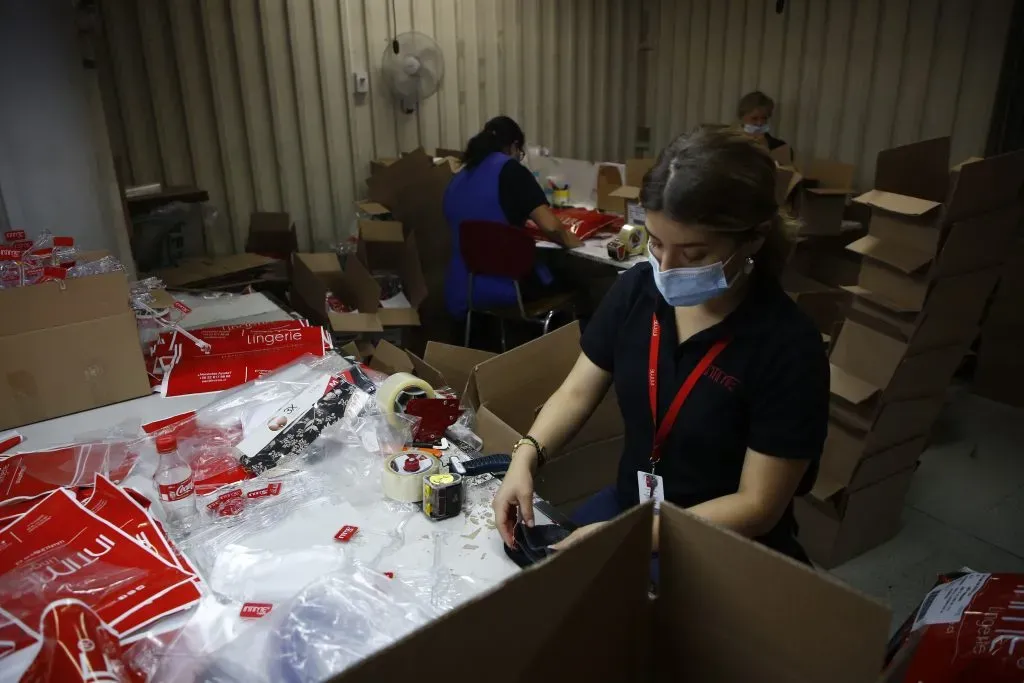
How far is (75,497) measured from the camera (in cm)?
118

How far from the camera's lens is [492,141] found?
3.14 meters

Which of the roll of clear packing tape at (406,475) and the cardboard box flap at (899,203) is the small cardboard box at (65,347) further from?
the cardboard box flap at (899,203)

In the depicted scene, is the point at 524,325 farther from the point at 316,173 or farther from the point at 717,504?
the point at 717,504

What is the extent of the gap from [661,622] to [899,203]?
5.56ft

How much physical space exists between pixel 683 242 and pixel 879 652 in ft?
2.40

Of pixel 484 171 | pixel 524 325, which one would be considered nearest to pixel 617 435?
pixel 484 171

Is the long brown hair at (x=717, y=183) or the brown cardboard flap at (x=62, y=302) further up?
the long brown hair at (x=717, y=183)

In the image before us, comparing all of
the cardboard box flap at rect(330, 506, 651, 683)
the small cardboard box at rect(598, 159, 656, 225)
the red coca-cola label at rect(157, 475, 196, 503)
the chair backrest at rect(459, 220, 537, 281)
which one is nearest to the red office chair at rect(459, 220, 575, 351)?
the chair backrest at rect(459, 220, 537, 281)

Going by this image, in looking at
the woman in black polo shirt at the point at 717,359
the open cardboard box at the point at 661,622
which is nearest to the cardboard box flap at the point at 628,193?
the woman in black polo shirt at the point at 717,359

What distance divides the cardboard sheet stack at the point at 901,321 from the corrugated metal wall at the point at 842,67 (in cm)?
218

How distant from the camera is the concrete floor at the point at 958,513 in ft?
7.34

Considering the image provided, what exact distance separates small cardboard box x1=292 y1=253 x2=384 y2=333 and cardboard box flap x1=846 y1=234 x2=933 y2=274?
1.92m

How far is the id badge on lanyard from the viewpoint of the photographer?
121cm

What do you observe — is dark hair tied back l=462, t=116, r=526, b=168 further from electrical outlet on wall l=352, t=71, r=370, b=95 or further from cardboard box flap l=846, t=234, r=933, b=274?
cardboard box flap l=846, t=234, r=933, b=274
